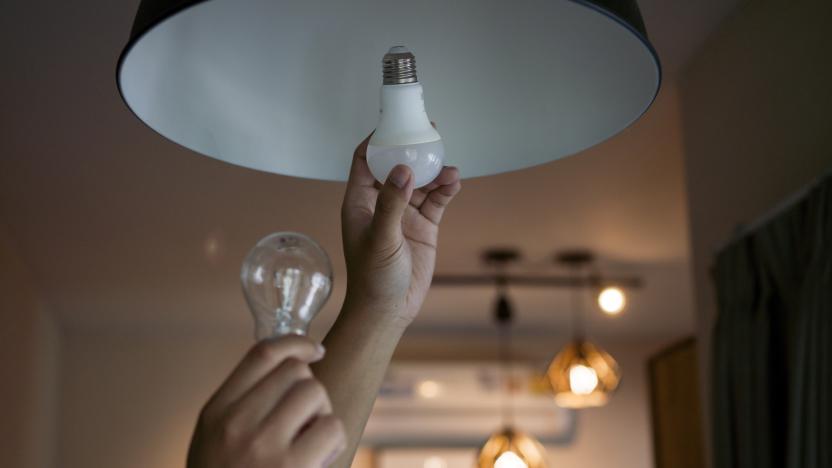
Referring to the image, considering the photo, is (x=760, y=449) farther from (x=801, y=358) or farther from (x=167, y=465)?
(x=167, y=465)

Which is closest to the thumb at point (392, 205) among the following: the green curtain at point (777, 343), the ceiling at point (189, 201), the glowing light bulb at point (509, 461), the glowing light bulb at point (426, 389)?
the green curtain at point (777, 343)

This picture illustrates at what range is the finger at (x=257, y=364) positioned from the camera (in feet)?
1.69

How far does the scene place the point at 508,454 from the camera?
3.89 meters

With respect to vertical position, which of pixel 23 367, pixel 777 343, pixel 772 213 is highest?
pixel 23 367

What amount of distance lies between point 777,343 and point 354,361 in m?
1.21

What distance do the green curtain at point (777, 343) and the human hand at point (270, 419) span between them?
1.18 meters

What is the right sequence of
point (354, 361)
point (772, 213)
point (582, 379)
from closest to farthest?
point (354, 361) < point (772, 213) < point (582, 379)

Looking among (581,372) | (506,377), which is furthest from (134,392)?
(581,372)

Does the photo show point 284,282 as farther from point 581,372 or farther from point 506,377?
point 506,377

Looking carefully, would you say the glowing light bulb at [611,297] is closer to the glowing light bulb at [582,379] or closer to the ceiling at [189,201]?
the ceiling at [189,201]

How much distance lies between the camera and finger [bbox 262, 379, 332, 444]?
1.64 feet

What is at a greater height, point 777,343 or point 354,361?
point 777,343

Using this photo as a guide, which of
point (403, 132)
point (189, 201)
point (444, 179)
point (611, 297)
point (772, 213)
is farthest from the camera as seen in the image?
point (611, 297)

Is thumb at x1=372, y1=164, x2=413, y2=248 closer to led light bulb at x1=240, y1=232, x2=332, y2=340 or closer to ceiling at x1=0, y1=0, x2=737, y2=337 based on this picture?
led light bulb at x1=240, y1=232, x2=332, y2=340
